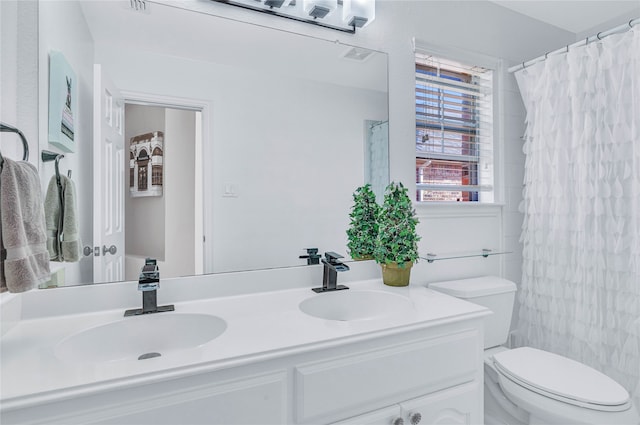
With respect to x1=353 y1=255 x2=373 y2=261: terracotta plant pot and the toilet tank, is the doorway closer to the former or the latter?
x1=353 y1=255 x2=373 y2=261: terracotta plant pot

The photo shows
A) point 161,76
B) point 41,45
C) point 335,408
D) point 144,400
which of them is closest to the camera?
point 144,400

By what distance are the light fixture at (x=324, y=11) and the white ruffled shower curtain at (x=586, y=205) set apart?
1051 millimetres

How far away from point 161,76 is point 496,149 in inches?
72.8

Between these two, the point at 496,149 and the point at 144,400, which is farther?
the point at 496,149

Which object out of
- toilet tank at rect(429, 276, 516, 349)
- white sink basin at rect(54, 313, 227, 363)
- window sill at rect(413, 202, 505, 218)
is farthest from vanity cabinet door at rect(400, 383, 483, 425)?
window sill at rect(413, 202, 505, 218)

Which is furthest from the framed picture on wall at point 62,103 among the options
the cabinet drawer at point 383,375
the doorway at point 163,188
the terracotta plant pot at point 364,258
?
the terracotta plant pot at point 364,258

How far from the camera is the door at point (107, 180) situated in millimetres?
1197

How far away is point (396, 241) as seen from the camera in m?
1.46

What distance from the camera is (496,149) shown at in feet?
6.69

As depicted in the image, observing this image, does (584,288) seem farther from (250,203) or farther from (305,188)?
(250,203)

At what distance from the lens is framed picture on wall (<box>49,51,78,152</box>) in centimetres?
110

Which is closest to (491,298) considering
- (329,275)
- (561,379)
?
(561,379)

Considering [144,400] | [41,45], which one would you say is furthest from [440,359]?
Result: [41,45]

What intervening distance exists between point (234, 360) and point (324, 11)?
1.45 m
